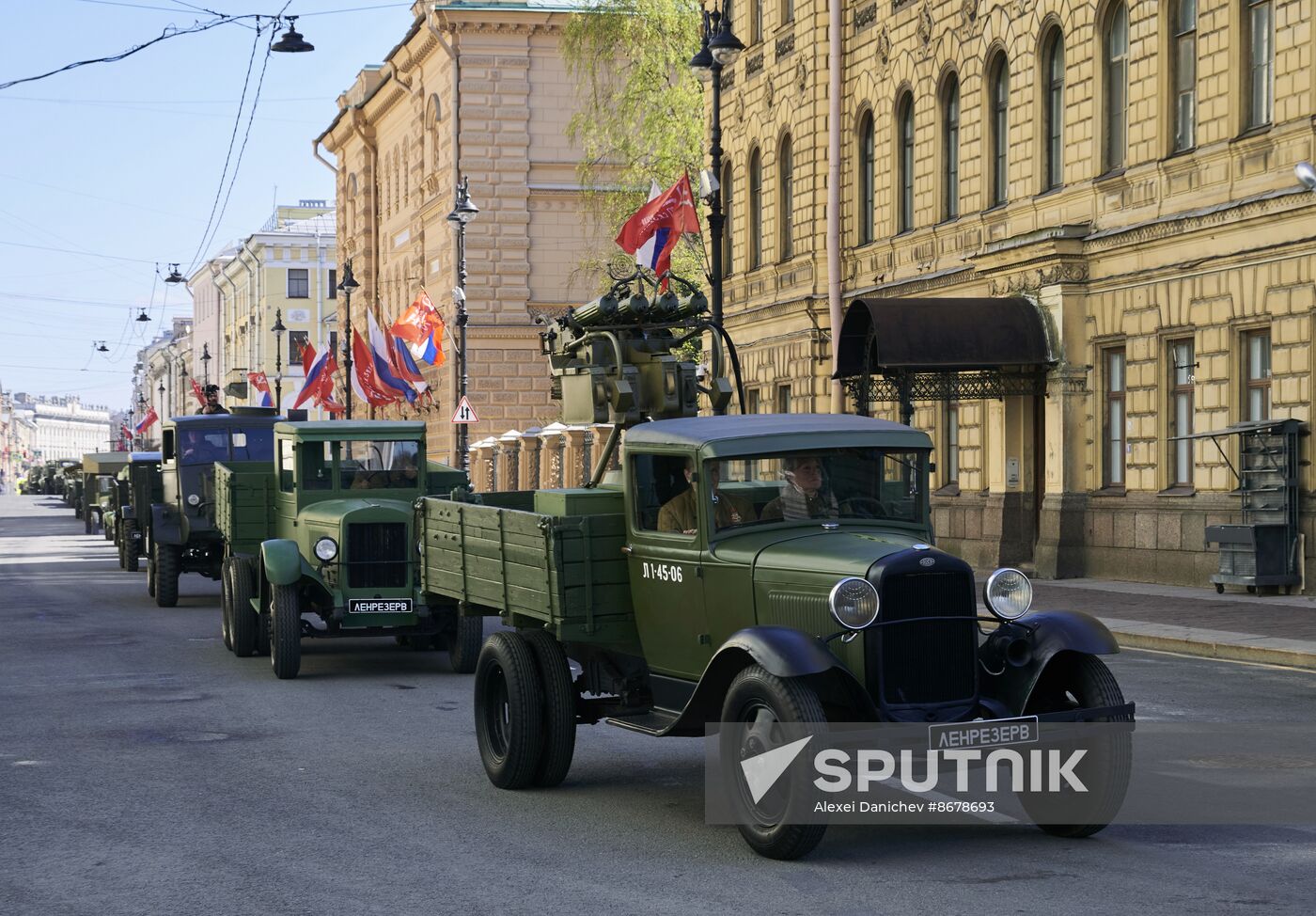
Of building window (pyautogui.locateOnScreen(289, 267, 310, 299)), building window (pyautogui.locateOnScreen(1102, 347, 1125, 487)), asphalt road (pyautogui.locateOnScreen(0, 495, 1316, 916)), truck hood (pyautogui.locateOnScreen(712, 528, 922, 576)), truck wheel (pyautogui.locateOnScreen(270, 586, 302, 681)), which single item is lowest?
asphalt road (pyautogui.locateOnScreen(0, 495, 1316, 916))

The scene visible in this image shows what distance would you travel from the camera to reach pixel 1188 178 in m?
23.1

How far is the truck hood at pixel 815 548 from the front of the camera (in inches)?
315

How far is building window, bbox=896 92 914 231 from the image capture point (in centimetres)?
3122

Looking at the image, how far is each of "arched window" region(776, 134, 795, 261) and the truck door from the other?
27206 millimetres

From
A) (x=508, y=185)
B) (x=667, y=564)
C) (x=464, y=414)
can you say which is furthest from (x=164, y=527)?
(x=508, y=185)

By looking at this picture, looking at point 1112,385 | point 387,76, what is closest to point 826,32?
point 1112,385

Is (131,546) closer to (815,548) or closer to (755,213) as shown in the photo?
(755,213)

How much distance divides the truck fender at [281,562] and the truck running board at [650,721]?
20.3 feet

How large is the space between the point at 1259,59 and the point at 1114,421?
5328mm

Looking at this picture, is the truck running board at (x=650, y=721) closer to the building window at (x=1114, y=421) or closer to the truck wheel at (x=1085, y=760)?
the truck wheel at (x=1085, y=760)

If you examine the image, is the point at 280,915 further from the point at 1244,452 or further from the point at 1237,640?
the point at 1244,452

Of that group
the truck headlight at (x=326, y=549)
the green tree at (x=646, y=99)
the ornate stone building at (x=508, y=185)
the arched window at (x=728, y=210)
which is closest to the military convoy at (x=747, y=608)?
the truck headlight at (x=326, y=549)

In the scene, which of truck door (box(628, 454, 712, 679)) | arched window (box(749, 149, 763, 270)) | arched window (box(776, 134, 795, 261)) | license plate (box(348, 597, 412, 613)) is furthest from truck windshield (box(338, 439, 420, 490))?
arched window (box(749, 149, 763, 270))

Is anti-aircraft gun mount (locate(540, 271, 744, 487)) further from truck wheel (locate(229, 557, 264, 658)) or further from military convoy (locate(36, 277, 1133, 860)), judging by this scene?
military convoy (locate(36, 277, 1133, 860))
